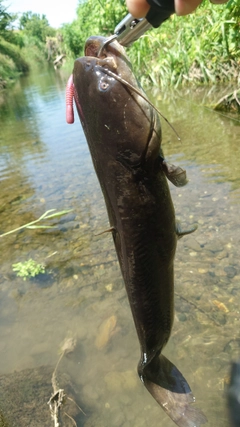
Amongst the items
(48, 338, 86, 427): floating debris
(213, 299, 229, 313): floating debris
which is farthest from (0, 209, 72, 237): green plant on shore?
(213, 299, 229, 313): floating debris

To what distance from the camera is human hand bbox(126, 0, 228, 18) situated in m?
1.24

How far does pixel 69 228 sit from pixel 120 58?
2.90 m

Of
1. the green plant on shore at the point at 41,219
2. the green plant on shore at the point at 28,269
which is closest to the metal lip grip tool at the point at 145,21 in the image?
the green plant on shore at the point at 28,269

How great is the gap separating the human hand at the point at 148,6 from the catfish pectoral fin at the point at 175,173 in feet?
1.97

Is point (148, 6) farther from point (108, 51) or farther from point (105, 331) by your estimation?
point (105, 331)

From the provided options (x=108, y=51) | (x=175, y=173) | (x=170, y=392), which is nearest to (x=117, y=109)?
(x=108, y=51)

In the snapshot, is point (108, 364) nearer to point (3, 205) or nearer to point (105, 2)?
point (3, 205)

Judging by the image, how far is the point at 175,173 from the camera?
1.46 meters

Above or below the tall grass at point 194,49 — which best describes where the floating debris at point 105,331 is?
below

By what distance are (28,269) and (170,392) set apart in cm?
207

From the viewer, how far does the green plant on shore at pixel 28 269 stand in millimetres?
3432

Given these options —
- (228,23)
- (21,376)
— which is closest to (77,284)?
(21,376)

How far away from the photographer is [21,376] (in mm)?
2393

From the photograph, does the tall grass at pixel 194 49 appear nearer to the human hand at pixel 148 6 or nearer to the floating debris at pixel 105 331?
the human hand at pixel 148 6
